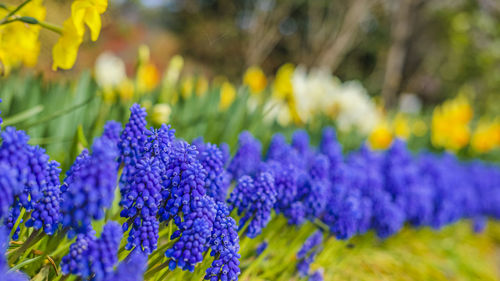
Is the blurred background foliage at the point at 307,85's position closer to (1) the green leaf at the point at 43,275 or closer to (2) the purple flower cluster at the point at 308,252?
(2) the purple flower cluster at the point at 308,252

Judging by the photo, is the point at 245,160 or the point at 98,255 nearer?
the point at 98,255

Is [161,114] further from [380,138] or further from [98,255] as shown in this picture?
[380,138]

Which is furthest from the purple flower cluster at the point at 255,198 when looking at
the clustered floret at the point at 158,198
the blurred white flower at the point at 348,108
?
the blurred white flower at the point at 348,108

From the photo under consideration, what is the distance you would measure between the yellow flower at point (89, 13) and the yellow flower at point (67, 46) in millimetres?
37

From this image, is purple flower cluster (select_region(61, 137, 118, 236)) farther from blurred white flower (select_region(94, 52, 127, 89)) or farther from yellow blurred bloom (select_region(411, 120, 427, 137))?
yellow blurred bloom (select_region(411, 120, 427, 137))

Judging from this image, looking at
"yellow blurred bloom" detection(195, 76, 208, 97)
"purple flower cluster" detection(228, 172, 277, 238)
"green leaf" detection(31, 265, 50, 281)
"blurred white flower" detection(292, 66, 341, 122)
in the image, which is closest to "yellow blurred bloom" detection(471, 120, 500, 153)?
"blurred white flower" detection(292, 66, 341, 122)

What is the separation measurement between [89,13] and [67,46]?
12 cm

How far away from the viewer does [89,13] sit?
1.10 m

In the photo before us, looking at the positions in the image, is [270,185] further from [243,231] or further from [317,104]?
[317,104]

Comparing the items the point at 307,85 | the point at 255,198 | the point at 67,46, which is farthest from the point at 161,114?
the point at 307,85

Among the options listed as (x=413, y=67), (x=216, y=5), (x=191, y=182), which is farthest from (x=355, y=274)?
(x=413, y=67)

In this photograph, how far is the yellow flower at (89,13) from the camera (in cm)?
105

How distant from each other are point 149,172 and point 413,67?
15975 mm

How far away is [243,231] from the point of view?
1263 mm
